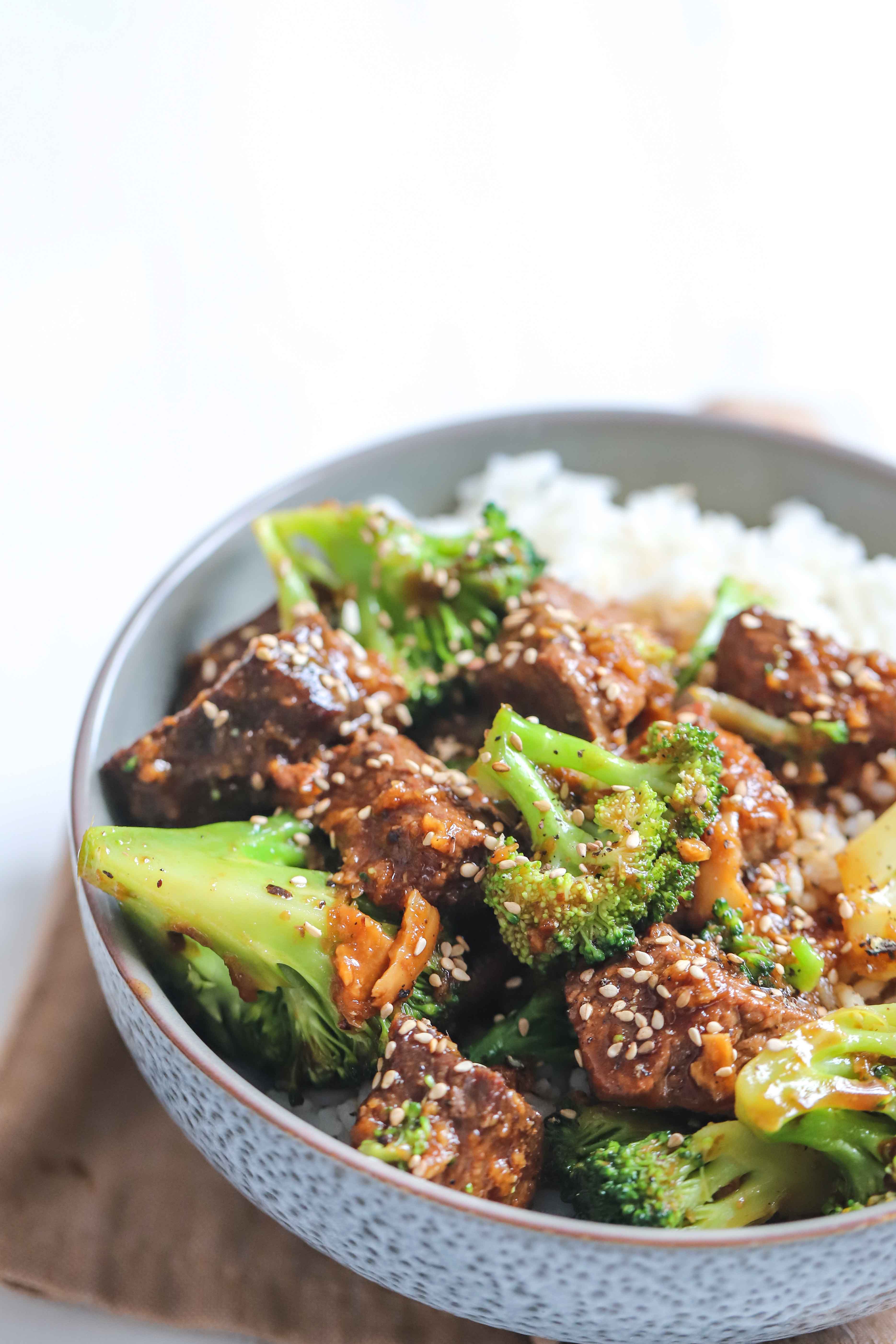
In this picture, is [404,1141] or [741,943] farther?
[741,943]

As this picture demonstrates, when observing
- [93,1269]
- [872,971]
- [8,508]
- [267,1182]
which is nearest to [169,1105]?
[267,1182]

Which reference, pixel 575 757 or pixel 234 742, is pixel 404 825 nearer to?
pixel 575 757

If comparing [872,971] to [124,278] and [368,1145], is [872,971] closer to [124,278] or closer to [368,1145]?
[368,1145]

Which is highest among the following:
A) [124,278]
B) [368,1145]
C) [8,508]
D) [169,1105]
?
[124,278]

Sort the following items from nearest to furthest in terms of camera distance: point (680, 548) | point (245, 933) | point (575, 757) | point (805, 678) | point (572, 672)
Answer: point (245, 933), point (575, 757), point (572, 672), point (805, 678), point (680, 548)

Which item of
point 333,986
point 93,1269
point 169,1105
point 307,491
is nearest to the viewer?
point 333,986

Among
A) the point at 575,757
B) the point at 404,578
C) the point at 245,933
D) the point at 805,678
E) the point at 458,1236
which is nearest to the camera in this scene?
the point at 458,1236

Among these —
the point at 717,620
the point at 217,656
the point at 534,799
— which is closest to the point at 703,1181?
the point at 534,799
